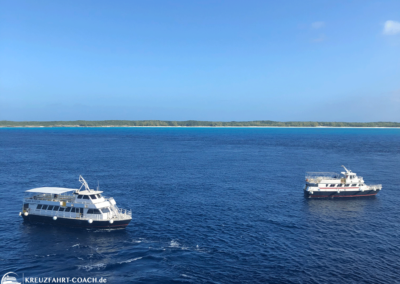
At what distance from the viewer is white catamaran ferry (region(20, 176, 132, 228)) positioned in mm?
68375

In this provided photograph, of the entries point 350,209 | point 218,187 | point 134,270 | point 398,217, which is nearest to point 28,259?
point 134,270

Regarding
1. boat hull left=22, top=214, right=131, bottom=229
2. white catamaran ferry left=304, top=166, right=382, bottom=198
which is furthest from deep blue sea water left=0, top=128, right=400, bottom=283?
white catamaran ferry left=304, top=166, right=382, bottom=198

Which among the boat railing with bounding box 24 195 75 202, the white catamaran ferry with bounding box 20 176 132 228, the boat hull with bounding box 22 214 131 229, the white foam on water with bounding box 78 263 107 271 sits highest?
the boat railing with bounding box 24 195 75 202

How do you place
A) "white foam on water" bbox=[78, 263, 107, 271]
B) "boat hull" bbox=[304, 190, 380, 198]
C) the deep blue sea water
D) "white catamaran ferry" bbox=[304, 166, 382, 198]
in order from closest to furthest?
the deep blue sea water
"white foam on water" bbox=[78, 263, 107, 271]
"boat hull" bbox=[304, 190, 380, 198]
"white catamaran ferry" bbox=[304, 166, 382, 198]

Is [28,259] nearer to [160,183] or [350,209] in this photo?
[160,183]

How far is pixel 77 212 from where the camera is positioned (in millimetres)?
70375

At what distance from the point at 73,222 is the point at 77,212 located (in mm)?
2440

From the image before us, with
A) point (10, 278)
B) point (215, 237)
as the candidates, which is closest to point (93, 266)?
point (10, 278)

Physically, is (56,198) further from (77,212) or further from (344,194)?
Answer: (344,194)

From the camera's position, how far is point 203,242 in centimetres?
6144

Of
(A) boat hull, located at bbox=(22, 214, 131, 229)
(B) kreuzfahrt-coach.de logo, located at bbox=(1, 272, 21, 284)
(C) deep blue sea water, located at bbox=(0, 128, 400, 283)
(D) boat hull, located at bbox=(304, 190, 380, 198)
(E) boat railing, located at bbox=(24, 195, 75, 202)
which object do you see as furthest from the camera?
(D) boat hull, located at bbox=(304, 190, 380, 198)

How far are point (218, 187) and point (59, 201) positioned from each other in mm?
56758

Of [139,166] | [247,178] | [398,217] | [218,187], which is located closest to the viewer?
[398,217]

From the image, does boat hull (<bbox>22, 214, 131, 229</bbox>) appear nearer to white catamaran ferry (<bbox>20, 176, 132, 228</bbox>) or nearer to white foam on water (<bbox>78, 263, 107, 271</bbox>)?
white catamaran ferry (<bbox>20, 176, 132, 228</bbox>)
